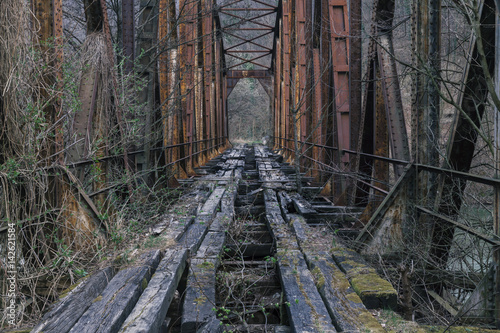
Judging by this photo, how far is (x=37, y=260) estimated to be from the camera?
3.29m

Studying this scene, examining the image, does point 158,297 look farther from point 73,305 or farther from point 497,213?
point 497,213

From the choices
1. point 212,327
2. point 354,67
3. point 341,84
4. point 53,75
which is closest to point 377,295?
point 212,327

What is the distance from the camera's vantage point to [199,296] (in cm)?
289

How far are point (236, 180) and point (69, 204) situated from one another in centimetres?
533

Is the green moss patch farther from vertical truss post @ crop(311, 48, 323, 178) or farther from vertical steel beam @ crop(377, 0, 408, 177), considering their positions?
vertical truss post @ crop(311, 48, 323, 178)

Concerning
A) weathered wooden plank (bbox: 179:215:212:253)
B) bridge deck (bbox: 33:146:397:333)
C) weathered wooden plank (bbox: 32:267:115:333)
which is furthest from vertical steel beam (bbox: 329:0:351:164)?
weathered wooden plank (bbox: 32:267:115:333)

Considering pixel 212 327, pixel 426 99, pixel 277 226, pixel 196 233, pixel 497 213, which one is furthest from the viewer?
pixel 277 226

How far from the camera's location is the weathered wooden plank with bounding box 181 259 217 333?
8.33 feet

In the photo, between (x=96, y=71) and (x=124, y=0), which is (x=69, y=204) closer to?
(x=96, y=71)

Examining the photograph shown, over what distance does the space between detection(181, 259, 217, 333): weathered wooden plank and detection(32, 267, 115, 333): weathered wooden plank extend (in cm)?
66

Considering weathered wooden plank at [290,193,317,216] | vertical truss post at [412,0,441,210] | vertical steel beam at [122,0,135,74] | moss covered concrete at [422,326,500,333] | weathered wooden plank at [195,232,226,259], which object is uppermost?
vertical steel beam at [122,0,135,74]

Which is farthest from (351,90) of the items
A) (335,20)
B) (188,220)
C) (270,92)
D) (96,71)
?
(270,92)

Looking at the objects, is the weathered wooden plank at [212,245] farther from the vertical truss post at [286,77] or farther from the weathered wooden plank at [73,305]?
the vertical truss post at [286,77]

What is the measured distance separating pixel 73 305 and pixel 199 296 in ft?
2.80
